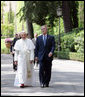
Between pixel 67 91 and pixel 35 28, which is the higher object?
pixel 35 28

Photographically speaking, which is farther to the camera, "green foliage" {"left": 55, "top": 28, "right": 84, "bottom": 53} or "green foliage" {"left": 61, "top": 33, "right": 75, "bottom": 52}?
"green foliage" {"left": 61, "top": 33, "right": 75, "bottom": 52}

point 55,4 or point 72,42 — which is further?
point 55,4

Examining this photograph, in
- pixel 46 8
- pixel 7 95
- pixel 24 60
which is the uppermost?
pixel 46 8

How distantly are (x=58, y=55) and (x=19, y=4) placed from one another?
1609 inches

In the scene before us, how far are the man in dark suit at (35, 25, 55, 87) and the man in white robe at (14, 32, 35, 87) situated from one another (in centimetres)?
33

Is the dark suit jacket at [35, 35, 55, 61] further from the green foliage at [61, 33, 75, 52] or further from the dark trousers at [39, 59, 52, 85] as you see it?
the green foliage at [61, 33, 75, 52]

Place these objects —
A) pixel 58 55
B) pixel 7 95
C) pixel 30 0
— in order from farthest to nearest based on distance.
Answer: pixel 30 0 → pixel 58 55 → pixel 7 95

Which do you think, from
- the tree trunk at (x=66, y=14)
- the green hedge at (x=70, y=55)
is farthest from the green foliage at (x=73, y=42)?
the tree trunk at (x=66, y=14)

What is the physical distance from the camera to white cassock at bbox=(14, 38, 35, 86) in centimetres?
1216

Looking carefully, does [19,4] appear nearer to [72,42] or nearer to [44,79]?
[72,42]

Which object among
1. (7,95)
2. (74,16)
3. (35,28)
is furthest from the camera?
(35,28)

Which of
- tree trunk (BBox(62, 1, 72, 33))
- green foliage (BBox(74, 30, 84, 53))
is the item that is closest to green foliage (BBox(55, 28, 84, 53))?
green foliage (BBox(74, 30, 84, 53))

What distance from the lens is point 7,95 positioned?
9.87 metres

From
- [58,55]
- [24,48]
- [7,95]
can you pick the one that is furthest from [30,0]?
[7,95]
